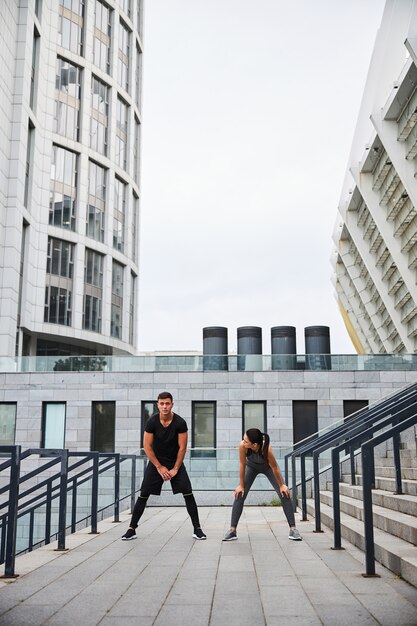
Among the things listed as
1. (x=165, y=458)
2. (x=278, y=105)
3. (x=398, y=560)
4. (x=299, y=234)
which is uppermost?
(x=299, y=234)

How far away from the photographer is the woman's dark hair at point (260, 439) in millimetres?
8406

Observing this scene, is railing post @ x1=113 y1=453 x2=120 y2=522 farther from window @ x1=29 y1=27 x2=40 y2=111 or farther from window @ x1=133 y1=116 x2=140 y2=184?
window @ x1=133 y1=116 x2=140 y2=184

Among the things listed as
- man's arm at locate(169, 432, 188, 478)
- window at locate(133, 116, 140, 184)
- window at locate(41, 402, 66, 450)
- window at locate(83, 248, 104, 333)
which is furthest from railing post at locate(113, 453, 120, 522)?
window at locate(133, 116, 140, 184)

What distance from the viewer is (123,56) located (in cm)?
4441

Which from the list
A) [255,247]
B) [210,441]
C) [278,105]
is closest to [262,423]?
[210,441]

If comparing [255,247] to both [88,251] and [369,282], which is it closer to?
[369,282]

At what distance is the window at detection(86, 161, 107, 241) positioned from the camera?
3944cm

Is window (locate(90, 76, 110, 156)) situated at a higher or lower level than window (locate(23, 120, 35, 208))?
higher

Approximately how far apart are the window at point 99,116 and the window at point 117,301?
24.2 feet

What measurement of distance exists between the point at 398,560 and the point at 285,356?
18.7 metres

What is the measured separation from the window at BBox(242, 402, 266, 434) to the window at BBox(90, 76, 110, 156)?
22508mm

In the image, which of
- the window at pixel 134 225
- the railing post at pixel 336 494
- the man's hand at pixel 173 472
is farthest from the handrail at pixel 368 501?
the window at pixel 134 225

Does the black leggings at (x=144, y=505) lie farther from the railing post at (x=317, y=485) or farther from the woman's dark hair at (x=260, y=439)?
the railing post at (x=317, y=485)

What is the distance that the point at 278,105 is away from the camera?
937 centimetres
